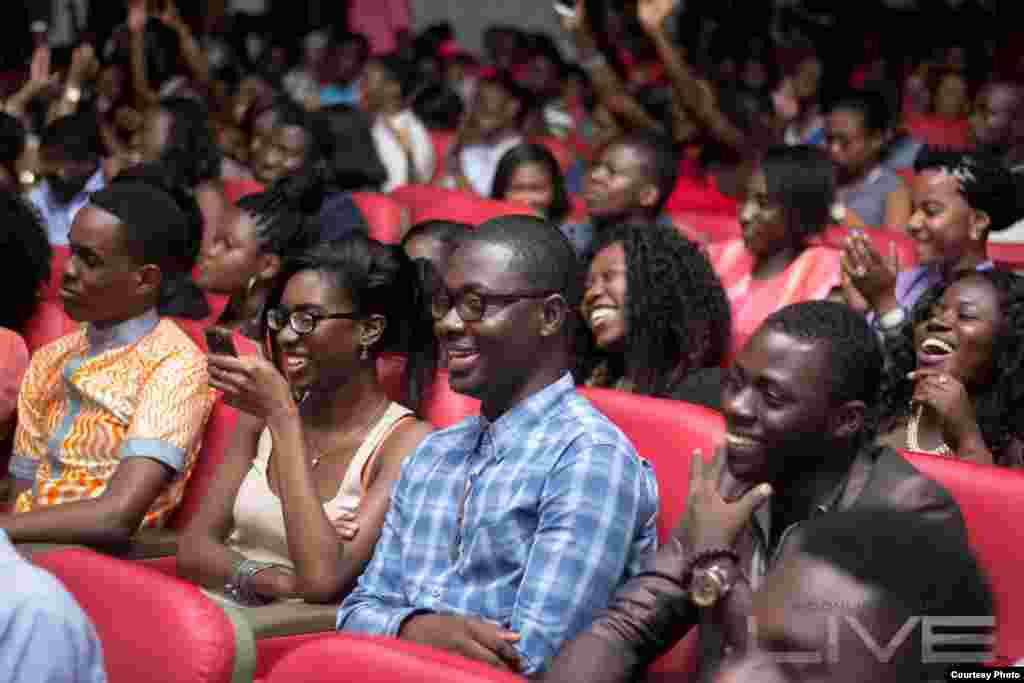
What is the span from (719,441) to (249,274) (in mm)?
2241

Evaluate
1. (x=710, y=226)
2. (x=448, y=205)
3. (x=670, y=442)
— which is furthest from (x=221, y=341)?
(x=710, y=226)

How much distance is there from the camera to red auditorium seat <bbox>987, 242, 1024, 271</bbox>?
4.39 metres

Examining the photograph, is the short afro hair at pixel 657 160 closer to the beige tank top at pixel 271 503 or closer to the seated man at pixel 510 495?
the beige tank top at pixel 271 503

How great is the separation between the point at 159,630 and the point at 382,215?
335cm

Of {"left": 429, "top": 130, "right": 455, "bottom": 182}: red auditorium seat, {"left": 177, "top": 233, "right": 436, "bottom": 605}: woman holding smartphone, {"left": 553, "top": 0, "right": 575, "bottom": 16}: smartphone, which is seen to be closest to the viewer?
{"left": 177, "top": 233, "right": 436, "bottom": 605}: woman holding smartphone

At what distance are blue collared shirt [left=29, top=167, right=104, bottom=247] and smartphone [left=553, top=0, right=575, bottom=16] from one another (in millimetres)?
2021

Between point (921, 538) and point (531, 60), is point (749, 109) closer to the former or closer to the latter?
point (531, 60)

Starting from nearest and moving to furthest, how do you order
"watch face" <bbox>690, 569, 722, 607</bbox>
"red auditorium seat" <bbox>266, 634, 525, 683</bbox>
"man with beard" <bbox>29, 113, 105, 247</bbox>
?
"red auditorium seat" <bbox>266, 634, 525, 683</bbox> → "watch face" <bbox>690, 569, 722, 607</bbox> → "man with beard" <bbox>29, 113, 105, 247</bbox>

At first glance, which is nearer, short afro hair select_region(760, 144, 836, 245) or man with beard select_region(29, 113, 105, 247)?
short afro hair select_region(760, 144, 836, 245)

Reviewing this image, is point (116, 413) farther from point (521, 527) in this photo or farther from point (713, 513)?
point (713, 513)

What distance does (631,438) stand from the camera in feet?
9.02

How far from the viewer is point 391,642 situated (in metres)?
1.90

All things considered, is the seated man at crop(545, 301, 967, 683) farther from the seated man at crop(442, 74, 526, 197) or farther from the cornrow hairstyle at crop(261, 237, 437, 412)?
the seated man at crop(442, 74, 526, 197)

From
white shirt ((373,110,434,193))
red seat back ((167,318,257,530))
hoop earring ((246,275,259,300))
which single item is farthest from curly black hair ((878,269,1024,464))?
white shirt ((373,110,434,193))
